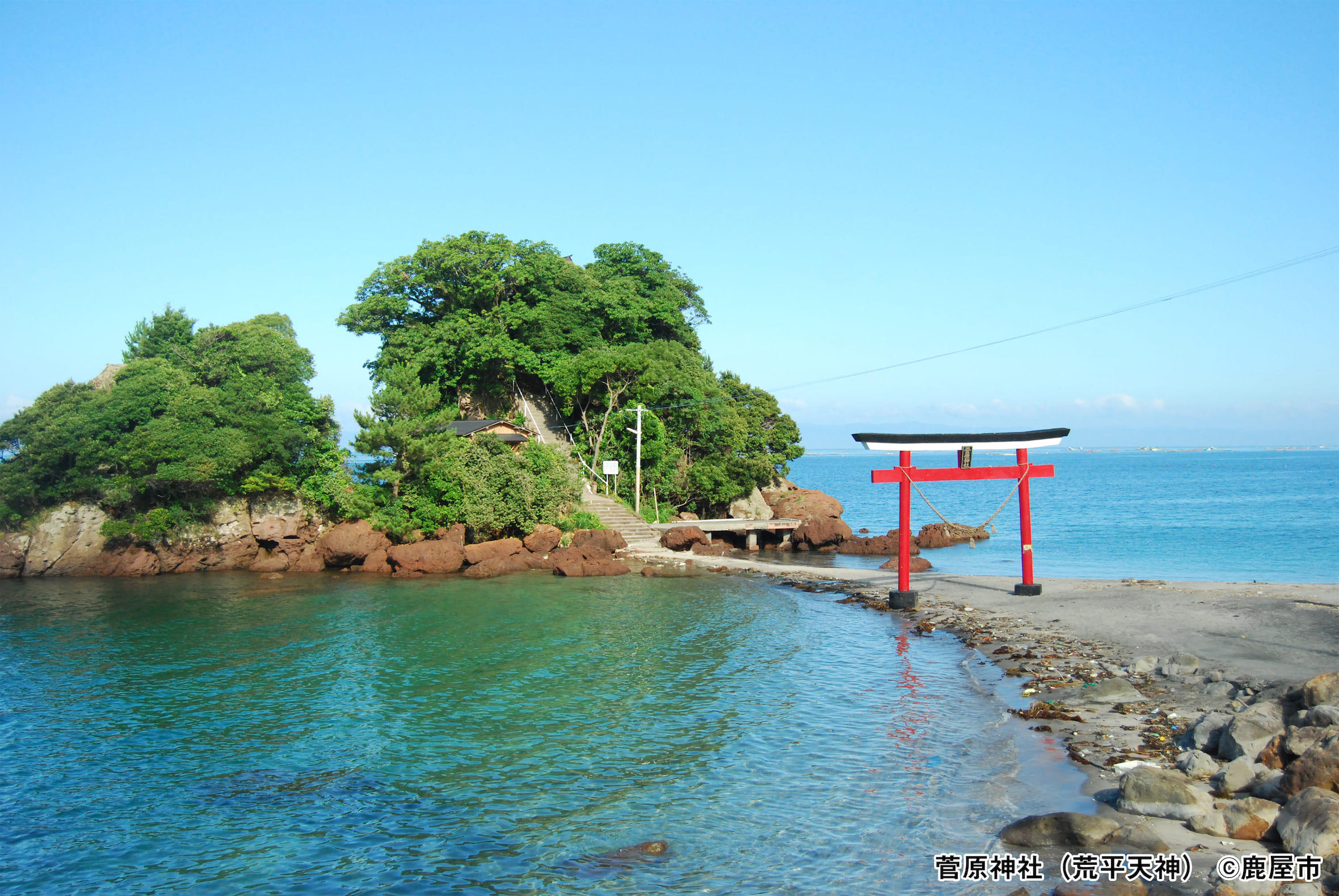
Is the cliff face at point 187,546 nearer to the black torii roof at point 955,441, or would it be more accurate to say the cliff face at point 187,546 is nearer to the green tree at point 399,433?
the green tree at point 399,433

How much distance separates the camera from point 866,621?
73.6ft

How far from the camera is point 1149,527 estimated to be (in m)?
52.5

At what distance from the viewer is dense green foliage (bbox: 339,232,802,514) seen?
4175 cm

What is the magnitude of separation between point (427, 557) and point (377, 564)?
249 cm

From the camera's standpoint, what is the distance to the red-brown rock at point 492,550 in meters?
32.7

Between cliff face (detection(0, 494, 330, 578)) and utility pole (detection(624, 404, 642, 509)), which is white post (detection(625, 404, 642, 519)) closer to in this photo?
utility pole (detection(624, 404, 642, 509))

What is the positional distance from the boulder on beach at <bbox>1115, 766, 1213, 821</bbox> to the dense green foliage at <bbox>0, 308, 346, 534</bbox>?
111ft

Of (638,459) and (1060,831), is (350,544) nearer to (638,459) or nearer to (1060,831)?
(638,459)

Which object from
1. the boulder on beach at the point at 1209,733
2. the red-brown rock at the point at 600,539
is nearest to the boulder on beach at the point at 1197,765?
the boulder on beach at the point at 1209,733

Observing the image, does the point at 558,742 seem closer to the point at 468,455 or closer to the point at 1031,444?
the point at 1031,444

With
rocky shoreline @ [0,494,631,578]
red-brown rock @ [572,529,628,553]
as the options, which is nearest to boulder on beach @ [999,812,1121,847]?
rocky shoreline @ [0,494,631,578]

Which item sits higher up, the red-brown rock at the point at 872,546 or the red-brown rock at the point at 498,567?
the red-brown rock at the point at 872,546

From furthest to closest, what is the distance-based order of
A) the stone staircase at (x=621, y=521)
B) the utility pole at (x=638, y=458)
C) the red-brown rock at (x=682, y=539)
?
the utility pole at (x=638, y=458) < the stone staircase at (x=621, y=521) < the red-brown rock at (x=682, y=539)

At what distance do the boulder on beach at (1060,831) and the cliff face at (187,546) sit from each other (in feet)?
103
